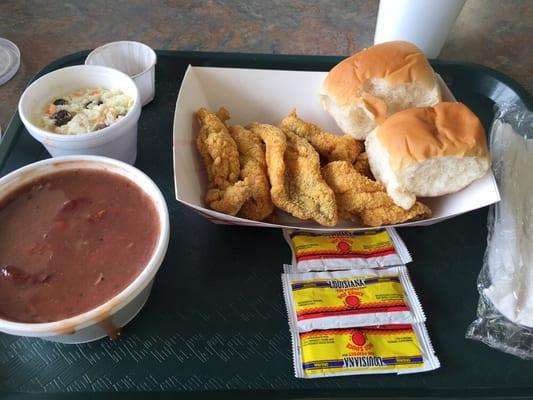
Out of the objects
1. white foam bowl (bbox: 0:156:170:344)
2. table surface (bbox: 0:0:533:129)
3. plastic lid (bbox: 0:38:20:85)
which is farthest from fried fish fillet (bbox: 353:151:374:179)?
plastic lid (bbox: 0:38:20:85)

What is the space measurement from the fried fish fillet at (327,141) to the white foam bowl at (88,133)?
0.40 meters

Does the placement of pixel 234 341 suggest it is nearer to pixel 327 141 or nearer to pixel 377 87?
pixel 327 141

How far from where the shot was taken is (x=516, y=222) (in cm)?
107

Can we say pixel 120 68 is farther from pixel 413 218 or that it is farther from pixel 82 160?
pixel 413 218

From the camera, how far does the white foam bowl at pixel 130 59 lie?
1.34 m

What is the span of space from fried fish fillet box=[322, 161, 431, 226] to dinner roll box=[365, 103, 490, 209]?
0.02m

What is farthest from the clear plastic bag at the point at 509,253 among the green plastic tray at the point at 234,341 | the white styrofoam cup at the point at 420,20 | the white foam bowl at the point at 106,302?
the white foam bowl at the point at 106,302

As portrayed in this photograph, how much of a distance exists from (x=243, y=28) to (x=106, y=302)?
5.14 ft

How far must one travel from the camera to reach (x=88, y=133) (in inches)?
41.8

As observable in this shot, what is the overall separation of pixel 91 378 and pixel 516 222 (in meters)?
0.98

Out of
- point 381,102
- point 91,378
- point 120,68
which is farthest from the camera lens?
point 120,68

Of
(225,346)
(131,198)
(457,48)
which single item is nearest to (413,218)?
(225,346)

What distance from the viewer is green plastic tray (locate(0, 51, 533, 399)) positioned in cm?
86

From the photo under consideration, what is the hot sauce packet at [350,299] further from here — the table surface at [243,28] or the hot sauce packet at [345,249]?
the table surface at [243,28]
